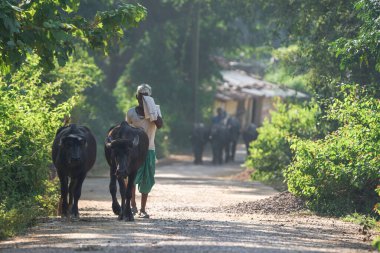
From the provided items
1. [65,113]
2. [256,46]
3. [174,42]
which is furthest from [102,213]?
[256,46]

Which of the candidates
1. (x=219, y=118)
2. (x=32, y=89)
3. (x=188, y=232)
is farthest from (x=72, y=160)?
(x=219, y=118)

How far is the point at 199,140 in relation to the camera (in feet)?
120

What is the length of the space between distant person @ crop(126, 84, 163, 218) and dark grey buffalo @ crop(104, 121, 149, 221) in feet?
1.33

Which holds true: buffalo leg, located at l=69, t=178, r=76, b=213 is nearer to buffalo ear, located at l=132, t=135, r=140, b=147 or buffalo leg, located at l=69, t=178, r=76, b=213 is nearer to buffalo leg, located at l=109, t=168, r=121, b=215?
buffalo leg, located at l=109, t=168, r=121, b=215

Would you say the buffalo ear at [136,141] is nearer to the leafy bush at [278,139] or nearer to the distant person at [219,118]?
the leafy bush at [278,139]

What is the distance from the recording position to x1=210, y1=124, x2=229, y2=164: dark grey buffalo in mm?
36719

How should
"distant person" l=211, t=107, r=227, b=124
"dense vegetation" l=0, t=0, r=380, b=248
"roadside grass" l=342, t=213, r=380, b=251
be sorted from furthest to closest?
"distant person" l=211, t=107, r=227, b=124 < "roadside grass" l=342, t=213, r=380, b=251 < "dense vegetation" l=0, t=0, r=380, b=248

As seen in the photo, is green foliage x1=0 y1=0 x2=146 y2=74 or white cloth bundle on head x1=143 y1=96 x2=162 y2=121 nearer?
green foliage x1=0 y1=0 x2=146 y2=74

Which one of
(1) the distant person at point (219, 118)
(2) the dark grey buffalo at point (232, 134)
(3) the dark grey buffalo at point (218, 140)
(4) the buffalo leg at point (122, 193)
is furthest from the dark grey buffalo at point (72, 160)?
(1) the distant person at point (219, 118)

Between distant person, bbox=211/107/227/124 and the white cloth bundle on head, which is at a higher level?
distant person, bbox=211/107/227/124

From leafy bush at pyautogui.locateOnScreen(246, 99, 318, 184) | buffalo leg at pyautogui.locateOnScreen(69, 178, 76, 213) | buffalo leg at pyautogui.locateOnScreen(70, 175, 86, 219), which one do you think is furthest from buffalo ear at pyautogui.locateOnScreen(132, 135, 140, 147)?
leafy bush at pyautogui.locateOnScreen(246, 99, 318, 184)

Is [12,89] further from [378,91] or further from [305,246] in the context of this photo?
[378,91]

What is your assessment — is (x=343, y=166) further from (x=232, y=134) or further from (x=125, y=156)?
(x=232, y=134)

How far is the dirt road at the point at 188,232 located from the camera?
1049 centimetres
